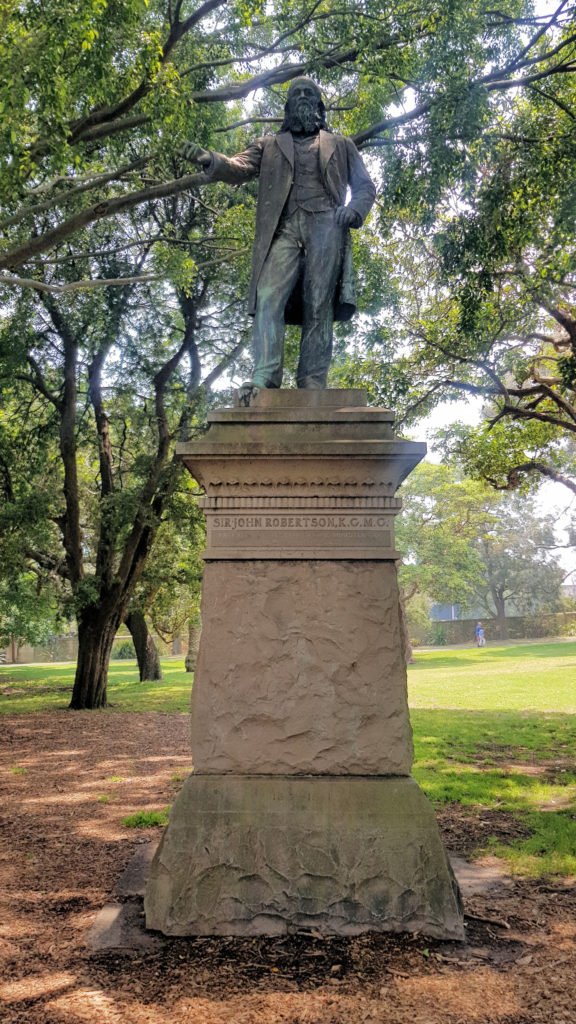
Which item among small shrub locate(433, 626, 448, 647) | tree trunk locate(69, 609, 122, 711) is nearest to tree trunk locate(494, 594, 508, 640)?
small shrub locate(433, 626, 448, 647)

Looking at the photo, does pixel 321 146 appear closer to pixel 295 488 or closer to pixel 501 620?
pixel 295 488

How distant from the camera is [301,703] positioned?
3.70m

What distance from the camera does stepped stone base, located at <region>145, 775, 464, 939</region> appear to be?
3.34m

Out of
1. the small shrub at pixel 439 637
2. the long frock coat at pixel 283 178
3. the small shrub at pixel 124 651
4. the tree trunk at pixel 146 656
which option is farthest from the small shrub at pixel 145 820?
the small shrub at pixel 439 637

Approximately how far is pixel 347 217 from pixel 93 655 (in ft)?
41.4

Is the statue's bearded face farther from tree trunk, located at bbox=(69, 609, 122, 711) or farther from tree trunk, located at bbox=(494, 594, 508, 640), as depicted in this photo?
tree trunk, located at bbox=(494, 594, 508, 640)

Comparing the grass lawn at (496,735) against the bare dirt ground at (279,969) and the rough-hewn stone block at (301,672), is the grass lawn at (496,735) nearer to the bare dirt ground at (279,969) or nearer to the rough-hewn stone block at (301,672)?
the bare dirt ground at (279,969)

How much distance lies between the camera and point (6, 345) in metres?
12.3

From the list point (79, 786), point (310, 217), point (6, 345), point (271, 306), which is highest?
point (6, 345)

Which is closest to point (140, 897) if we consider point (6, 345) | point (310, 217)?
point (310, 217)

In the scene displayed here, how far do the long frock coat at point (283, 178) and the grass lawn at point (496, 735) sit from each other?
3862mm

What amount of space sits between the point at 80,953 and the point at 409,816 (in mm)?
1596

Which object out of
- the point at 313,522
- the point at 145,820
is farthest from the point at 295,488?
the point at 145,820

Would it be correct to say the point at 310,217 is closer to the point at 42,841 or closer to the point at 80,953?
the point at 80,953
